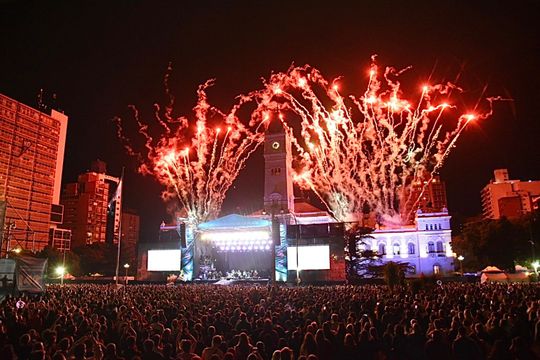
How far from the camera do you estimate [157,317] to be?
12.9 m

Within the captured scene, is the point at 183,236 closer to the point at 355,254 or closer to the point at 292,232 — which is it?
the point at 292,232

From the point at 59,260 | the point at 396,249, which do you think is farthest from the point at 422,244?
the point at 59,260

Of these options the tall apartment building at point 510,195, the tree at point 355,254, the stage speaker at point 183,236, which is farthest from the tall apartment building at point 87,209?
the tall apartment building at point 510,195

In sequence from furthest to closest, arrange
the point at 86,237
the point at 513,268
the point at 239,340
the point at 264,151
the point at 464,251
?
the point at 86,237, the point at 264,151, the point at 464,251, the point at 513,268, the point at 239,340

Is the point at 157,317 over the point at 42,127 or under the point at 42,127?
under

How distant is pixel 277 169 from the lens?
67312mm

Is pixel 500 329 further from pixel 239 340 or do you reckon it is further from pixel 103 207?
pixel 103 207

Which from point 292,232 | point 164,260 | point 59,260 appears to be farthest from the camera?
point 59,260

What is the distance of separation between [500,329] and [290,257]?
34609 millimetres

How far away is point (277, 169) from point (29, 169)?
170 ft

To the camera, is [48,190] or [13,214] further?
[48,190]

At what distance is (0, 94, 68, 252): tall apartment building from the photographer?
8081 cm

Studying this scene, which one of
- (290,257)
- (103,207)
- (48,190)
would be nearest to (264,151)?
(290,257)

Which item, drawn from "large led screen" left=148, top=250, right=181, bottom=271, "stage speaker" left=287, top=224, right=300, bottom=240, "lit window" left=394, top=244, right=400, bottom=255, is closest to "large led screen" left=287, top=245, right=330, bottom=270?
"stage speaker" left=287, top=224, right=300, bottom=240
